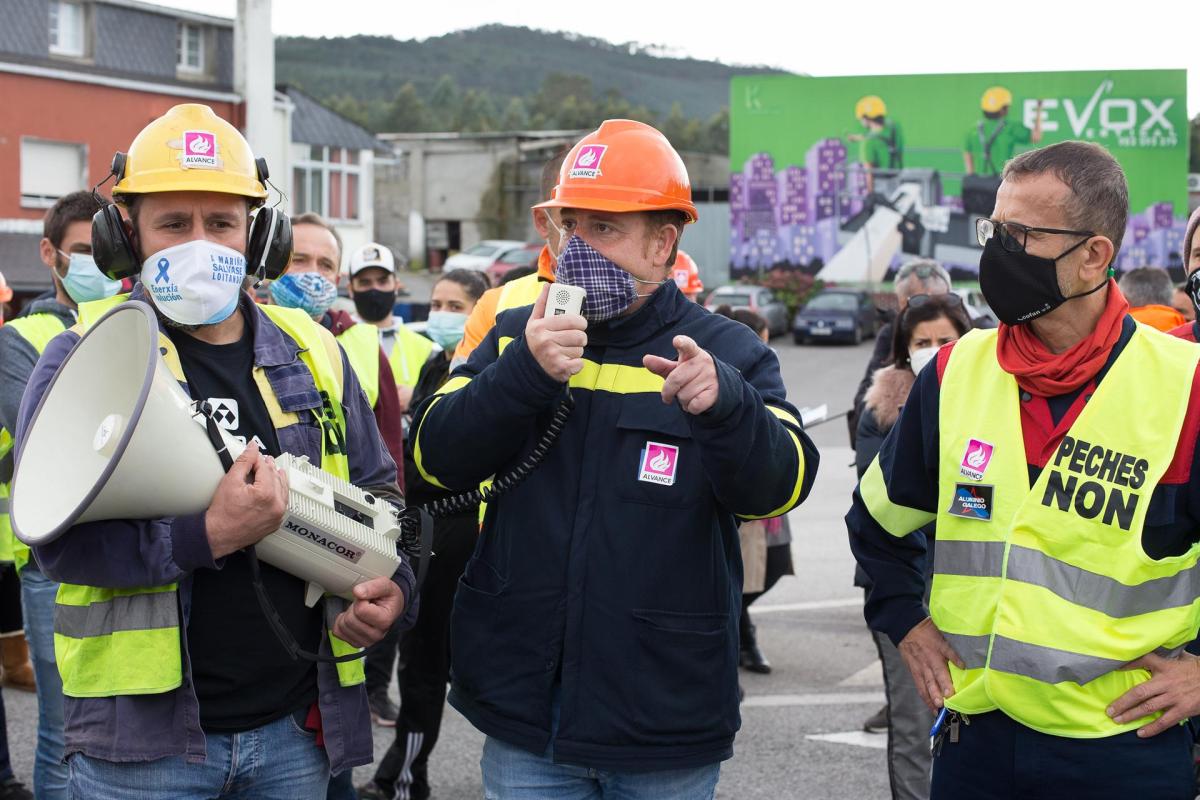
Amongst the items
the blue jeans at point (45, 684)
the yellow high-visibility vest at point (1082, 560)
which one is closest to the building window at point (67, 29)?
the blue jeans at point (45, 684)

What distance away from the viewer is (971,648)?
3125 mm

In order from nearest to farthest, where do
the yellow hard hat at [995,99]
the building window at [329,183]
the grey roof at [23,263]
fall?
1. the grey roof at [23,263]
2. the yellow hard hat at [995,99]
3. the building window at [329,183]

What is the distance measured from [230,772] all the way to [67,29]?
3499 centimetres

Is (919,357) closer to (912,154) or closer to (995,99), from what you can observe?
(912,154)

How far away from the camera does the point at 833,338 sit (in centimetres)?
3891

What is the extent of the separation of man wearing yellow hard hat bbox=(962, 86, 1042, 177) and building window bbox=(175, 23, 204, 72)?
25.8 metres

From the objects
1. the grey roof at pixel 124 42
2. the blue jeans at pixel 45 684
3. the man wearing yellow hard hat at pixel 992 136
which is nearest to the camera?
the blue jeans at pixel 45 684

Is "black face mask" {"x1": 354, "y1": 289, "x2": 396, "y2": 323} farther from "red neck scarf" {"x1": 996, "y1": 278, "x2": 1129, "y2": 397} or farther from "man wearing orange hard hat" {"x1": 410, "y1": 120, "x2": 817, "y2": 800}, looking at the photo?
"red neck scarf" {"x1": 996, "y1": 278, "x2": 1129, "y2": 397}

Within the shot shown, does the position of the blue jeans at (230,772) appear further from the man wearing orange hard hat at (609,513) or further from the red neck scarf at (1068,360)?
the red neck scarf at (1068,360)

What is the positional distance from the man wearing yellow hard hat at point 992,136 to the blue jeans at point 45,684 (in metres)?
45.8

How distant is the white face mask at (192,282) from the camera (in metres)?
3.07

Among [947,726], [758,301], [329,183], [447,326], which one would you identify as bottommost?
[758,301]

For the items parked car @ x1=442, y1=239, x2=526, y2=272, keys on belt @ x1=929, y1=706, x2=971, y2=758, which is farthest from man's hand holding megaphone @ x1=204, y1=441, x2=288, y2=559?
parked car @ x1=442, y1=239, x2=526, y2=272

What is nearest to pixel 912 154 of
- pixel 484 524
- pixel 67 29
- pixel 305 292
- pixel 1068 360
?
pixel 67 29
